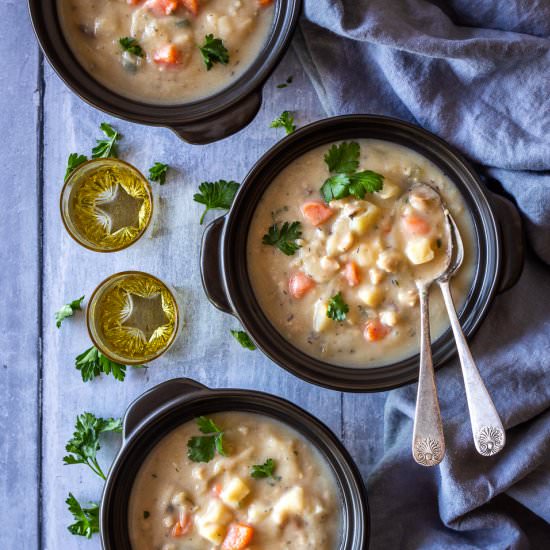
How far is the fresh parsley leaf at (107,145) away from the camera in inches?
134

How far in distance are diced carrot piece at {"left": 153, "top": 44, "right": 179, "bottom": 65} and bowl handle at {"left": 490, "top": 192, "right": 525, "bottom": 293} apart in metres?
1.28

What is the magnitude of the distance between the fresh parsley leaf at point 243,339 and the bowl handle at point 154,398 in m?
0.30

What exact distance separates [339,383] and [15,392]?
1.35m

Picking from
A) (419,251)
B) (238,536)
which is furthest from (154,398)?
(419,251)

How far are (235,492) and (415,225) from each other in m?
1.16

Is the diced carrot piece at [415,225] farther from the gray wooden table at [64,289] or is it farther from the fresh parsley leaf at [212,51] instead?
the fresh parsley leaf at [212,51]

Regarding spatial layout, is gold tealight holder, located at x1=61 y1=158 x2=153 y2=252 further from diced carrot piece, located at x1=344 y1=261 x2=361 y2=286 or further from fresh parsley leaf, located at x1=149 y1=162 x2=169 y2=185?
diced carrot piece, located at x1=344 y1=261 x2=361 y2=286

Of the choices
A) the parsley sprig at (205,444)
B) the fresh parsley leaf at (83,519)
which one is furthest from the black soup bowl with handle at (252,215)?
the fresh parsley leaf at (83,519)

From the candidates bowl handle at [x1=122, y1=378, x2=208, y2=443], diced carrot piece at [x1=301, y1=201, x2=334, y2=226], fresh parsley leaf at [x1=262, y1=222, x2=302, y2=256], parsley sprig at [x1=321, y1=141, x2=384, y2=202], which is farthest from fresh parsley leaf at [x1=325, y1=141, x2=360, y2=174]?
bowl handle at [x1=122, y1=378, x2=208, y2=443]

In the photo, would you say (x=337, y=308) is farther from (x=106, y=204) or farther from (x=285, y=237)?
(x=106, y=204)

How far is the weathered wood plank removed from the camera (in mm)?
3482

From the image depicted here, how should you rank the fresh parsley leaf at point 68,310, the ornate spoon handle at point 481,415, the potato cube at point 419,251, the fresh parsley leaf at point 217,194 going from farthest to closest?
the fresh parsley leaf at point 68,310
the fresh parsley leaf at point 217,194
the potato cube at point 419,251
the ornate spoon handle at point 481,415

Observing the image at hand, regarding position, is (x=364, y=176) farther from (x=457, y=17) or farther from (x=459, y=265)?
(x=457, y=17)

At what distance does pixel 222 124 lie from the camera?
321 centimetres
